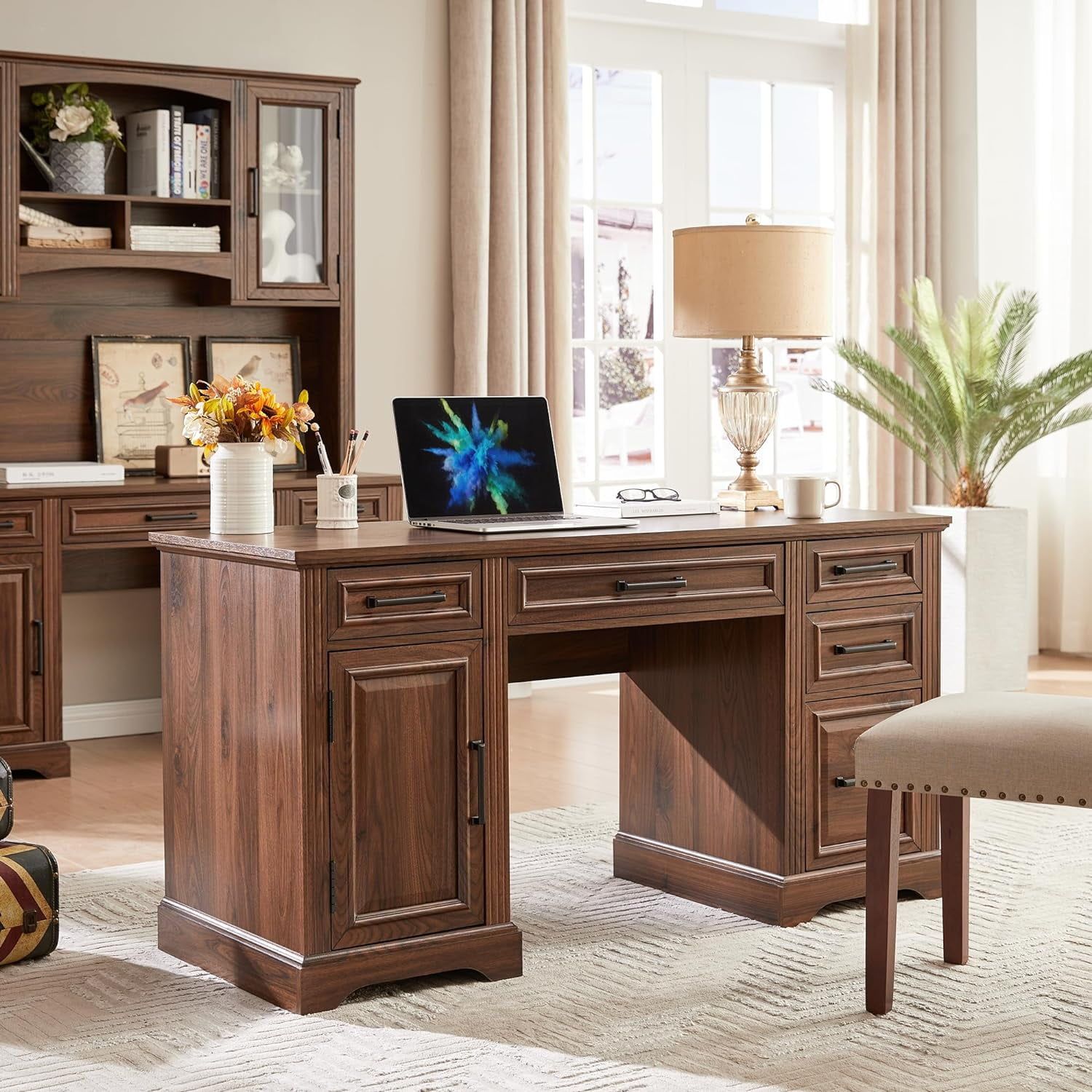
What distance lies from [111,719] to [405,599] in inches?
113

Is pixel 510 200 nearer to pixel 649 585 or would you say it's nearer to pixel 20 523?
pixel 20 523

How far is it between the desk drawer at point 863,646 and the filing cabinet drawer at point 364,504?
208 centimetres

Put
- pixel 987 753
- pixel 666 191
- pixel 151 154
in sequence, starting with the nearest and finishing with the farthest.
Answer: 1. pixel 987 753
2. pixel 151 154
3. pixel 666 191

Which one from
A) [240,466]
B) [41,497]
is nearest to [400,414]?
[240,466]

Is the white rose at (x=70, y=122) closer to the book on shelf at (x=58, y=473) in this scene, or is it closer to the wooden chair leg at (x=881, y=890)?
the book on shelf at (x=58, y=473)

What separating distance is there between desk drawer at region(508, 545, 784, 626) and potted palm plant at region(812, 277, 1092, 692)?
2790 millimetres

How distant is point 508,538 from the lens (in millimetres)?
2965

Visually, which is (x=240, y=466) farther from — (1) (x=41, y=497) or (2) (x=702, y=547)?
(1) (x=41, y=497)

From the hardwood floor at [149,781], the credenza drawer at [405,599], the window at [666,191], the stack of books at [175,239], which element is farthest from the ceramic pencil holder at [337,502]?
the window at [666,191]

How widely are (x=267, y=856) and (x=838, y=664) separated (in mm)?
1208

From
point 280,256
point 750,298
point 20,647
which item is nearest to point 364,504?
point 280,256

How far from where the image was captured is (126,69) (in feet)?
16.4

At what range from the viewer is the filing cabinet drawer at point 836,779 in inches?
131

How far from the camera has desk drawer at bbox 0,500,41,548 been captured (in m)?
4.67
